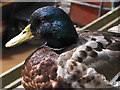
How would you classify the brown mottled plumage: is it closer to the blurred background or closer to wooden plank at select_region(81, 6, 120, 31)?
wooden plank at select_region(81, 6, 120, 31)

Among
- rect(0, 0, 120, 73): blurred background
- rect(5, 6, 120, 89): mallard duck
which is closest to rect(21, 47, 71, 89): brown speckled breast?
rect(5, 6, 120, 89): mallard duck

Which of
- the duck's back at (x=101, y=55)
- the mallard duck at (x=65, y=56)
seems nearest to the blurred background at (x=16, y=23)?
the mallard duck at (x=65, y=56)

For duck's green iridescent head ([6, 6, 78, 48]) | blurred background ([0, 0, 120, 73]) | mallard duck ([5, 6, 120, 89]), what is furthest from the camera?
blurred background ([0, 0, 120, 73])

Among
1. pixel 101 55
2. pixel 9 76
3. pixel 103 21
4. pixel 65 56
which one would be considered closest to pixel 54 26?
pixel 65 56

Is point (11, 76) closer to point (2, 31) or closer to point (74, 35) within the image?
point (74, 35)

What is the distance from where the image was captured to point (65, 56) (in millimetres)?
1084

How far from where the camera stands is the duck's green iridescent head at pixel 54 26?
3.79 feet

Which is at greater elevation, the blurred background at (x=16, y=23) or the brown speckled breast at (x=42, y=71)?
the brown speckled breast at (x=42, y=71)

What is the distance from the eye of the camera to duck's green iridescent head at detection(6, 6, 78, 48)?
1.16 m

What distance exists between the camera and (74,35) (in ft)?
3.92

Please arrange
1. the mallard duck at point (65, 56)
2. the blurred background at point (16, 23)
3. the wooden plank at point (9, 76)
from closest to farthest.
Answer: the mallard duck at point (65, 56), the wooden plank at point (9, 76), the blurred background at point (16, 23)

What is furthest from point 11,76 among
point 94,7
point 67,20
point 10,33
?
point 94,7

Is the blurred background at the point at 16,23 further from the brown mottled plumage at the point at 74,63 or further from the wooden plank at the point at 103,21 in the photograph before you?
the brown mottled plumage at the point at 74,63

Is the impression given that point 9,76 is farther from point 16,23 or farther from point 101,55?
point 16,23
